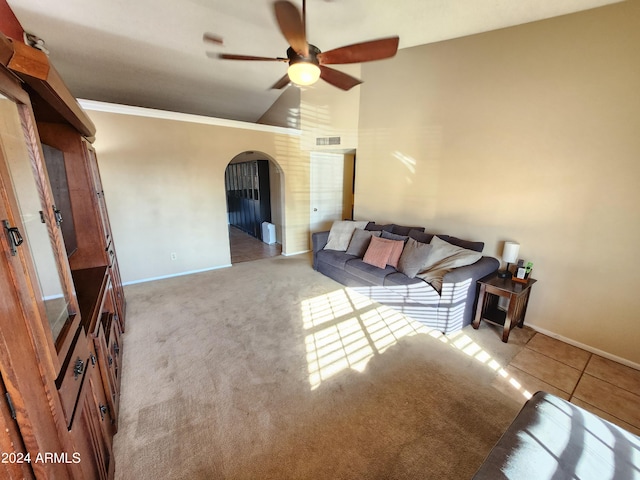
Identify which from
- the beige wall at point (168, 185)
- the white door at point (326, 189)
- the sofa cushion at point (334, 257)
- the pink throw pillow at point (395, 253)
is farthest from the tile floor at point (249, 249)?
the pink throw pillow at point (395, 253)

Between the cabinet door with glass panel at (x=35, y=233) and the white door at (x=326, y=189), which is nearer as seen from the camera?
the cabinet door with glass panel at (x=35, y=233)

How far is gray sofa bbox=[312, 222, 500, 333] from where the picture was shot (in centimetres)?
266

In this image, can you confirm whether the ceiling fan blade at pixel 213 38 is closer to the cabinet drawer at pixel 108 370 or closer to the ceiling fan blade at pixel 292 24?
the ceiling fan blade at pixel 292 24

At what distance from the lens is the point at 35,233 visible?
0.96 m

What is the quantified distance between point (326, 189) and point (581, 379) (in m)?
4.63

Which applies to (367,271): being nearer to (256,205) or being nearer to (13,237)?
(13,237)

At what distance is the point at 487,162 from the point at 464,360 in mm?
2266

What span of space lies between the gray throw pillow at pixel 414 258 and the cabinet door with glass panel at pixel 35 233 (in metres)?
2.99

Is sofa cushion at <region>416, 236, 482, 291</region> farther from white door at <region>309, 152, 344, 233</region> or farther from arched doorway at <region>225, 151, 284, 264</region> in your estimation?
arched doorway at <region>225, 151, 284, 264</region>

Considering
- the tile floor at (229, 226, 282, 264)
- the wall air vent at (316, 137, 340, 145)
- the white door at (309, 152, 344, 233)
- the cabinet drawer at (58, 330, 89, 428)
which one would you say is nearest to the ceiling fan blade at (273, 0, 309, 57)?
the cabinet drawer at (58, 330, 89, 428)

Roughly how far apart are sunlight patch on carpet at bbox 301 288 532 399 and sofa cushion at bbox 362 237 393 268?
1.72 feet

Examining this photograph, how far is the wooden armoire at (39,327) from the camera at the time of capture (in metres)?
0.65

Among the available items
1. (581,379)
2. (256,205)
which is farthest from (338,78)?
(256,205)

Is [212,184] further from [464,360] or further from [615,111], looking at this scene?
[615,111]
